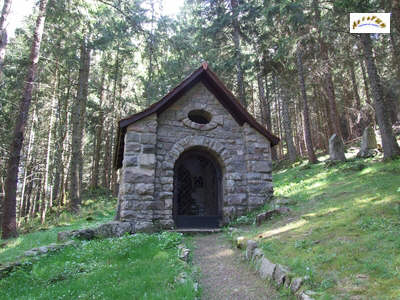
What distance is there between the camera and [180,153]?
30.5 ft

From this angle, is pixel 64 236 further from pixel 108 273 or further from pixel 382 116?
pixel 382 116

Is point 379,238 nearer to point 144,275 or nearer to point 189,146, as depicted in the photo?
point 144,275

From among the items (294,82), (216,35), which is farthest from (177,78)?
(294,82)

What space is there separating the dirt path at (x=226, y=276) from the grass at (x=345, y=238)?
0.53 m

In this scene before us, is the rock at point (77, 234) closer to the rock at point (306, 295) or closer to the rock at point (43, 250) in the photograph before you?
the rock at point (43, 250)

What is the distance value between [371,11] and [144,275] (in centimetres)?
1136

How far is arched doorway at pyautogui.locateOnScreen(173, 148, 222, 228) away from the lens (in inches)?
381

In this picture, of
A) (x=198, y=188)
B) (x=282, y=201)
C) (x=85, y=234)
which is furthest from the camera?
(x=198, y=188)

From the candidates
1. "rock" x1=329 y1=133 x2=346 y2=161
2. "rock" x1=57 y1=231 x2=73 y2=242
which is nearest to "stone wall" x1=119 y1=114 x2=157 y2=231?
"rock" x1=57 y1=231 x2=73 y2=242

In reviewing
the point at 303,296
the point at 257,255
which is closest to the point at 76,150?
the point at 257,255

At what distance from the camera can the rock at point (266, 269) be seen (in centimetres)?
435

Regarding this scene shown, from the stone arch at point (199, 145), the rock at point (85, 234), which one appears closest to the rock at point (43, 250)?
the rock at point (85, 234)

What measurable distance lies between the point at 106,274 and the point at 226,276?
80.5 inches

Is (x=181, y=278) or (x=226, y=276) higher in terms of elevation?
(x=181, y=278)
